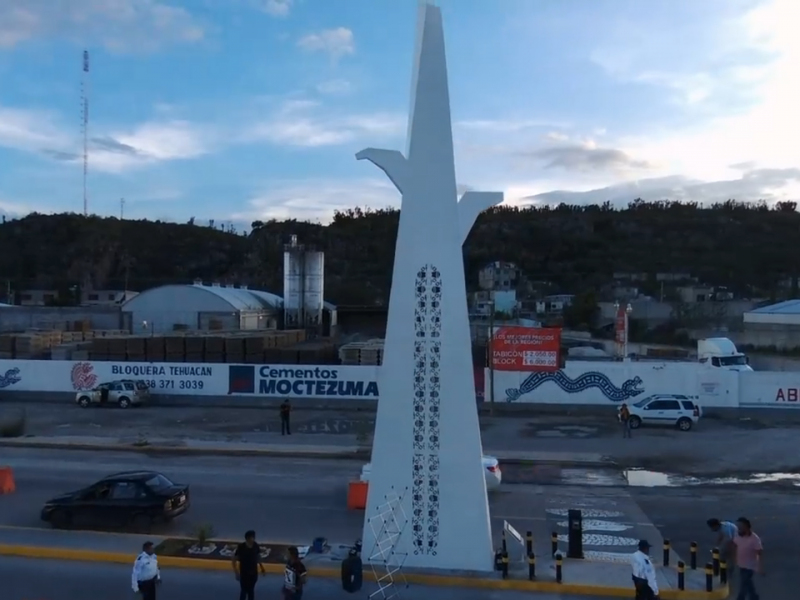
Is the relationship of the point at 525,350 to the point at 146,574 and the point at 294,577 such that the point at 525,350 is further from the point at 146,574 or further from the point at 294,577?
the point at 146,574

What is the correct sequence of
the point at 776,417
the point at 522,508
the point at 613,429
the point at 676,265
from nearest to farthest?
the point at 522,508, the point at 613,429, the point at 776,417, the point at 676,265

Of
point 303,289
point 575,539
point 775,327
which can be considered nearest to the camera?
point 575,539

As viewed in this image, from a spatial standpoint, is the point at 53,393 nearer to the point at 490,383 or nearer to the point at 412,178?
the point at 490,383

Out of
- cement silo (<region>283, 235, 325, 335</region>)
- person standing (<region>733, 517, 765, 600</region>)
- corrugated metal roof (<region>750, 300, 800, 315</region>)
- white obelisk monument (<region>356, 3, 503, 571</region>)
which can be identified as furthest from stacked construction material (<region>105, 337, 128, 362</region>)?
corrugated metal roof (<region>750, 300, 800, 315</region>)

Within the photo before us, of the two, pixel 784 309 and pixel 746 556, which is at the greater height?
pixel 784 309

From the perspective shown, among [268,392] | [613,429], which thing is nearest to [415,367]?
[613,429]

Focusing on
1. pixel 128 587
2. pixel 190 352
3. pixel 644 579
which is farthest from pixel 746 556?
pixel 190 352

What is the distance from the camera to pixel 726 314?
8888cm

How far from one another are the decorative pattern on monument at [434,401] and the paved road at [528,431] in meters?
13.9

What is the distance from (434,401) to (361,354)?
31.7 metres

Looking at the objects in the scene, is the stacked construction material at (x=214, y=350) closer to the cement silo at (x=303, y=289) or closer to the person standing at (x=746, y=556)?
the cement silo at (x=303, y=289)

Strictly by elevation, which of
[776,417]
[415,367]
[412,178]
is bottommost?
[776,417]

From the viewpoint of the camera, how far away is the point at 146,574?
10562mm

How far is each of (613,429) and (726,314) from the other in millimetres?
63971
